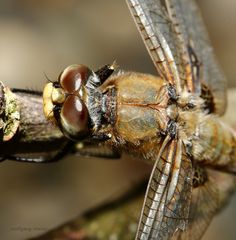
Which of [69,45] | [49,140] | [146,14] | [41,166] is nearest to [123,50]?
[69,45]

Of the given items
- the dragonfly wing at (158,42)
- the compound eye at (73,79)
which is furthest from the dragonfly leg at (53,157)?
the dragonfly wing at (158,42)

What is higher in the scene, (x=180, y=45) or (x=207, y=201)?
(x=180, y=45)

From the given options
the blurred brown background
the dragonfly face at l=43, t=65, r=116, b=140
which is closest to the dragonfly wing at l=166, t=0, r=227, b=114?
the dragonfly face at l=43, t=65, r=116, b=140

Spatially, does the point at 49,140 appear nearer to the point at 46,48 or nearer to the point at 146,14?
the point at 146,14

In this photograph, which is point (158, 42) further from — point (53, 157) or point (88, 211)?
point (88, 211)

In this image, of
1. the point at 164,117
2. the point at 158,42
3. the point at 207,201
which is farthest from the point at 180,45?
the point at 207,201
